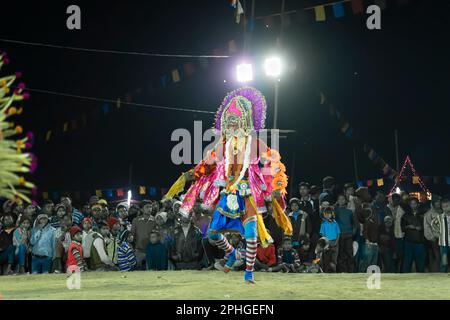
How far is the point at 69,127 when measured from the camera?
18984mm

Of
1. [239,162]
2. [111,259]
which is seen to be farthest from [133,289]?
[111,259]

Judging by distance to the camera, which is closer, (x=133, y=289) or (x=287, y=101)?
(x=133, y=289)

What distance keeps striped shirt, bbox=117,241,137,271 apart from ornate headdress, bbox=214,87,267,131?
4.23m

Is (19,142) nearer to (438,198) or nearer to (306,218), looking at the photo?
(306,218)

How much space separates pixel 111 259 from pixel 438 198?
22.9 ft

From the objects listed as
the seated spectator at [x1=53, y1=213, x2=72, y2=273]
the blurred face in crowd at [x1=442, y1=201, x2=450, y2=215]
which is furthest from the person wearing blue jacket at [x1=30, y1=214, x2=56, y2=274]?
the blurred face in crowd at [x1=442, y1=201, x2=450, y2=215]

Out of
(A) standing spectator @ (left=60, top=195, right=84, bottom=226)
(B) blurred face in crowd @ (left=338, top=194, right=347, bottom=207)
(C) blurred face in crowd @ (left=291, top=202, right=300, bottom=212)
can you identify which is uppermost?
(B) blurred face in crowd @ (left=338, top=194, right=347, bottom=207)

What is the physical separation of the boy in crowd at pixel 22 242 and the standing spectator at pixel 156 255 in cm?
263

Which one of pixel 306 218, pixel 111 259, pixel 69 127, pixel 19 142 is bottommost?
pixel 111 259

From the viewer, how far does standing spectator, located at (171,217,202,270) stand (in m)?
13.6

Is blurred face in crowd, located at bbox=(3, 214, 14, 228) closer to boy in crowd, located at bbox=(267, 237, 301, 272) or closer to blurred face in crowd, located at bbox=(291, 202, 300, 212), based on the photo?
boy in crowd, located at bbox=(267, 237, 301, 272)

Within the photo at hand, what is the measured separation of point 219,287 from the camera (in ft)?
29.1
